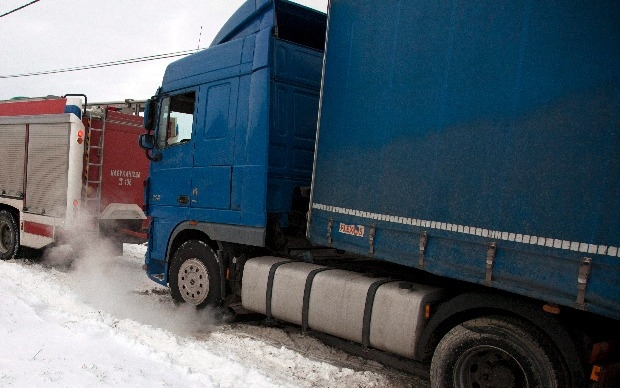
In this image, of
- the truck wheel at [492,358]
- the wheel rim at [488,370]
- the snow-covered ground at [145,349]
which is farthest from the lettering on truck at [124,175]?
the wheel rim at [488,370]

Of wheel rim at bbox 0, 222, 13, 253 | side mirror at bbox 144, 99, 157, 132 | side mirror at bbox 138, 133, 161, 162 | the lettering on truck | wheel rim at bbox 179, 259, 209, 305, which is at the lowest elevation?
wheel rim at bbox 0, 222, 13, 253

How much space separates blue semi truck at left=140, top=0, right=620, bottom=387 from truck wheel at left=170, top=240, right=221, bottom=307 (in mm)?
25

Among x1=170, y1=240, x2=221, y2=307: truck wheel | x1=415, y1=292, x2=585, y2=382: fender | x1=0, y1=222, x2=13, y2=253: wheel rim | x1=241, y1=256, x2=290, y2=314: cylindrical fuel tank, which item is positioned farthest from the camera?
x1=0, y1=222, x2=13, y2=253: wheel rim

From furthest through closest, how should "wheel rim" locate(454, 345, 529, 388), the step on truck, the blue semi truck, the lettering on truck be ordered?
the lettering on truck → the step on truck → "wheel rim" locate(454, 345, 529, 388) → the blue semi truck

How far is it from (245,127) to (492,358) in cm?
353

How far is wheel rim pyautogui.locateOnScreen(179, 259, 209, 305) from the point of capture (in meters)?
6.09

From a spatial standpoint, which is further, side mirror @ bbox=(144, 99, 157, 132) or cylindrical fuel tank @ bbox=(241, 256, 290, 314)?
side mirror @ bbox=(144, 99, 157, 132)

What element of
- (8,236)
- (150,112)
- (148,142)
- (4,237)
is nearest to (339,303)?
(148,142)

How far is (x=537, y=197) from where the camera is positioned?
314 centimetres

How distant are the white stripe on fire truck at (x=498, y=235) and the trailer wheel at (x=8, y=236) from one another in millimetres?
7781

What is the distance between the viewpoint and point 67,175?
28.0 ft

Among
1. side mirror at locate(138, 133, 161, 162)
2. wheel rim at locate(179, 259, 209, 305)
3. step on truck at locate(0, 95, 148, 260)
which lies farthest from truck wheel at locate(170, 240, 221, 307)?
step on truck at locate(0, 95, 148, 260)

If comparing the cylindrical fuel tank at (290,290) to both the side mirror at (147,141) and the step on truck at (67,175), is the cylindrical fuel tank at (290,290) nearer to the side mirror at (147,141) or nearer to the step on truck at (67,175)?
the side mirror at (147,141)

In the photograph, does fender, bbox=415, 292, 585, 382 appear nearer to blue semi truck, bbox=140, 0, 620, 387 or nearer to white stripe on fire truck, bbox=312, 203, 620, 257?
blue semi truck, bbox=140, 0, 620, 387
